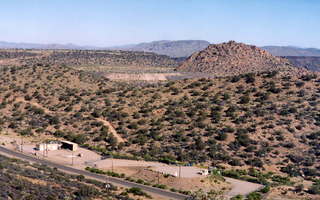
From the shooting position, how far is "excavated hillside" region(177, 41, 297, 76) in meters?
135

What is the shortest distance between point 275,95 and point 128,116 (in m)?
21.9

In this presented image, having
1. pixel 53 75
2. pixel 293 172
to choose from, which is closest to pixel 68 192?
pixel 293 172

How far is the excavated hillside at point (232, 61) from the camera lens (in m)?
135

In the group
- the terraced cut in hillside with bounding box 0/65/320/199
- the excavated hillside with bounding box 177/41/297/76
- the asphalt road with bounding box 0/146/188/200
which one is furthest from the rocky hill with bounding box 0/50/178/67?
the asphalt road with bounding box 0/146/188/200

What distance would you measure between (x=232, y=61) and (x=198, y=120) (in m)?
84.0

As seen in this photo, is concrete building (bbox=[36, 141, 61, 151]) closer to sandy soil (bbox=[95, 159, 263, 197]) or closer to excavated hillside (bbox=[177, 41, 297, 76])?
sandy soil (bbox=[95, 159, 263, 197])

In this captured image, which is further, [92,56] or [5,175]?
[92,56]

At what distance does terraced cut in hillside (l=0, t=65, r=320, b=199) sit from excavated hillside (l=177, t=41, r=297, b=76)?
59145 millimetres

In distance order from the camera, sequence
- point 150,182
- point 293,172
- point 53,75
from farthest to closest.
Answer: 1. point 53,75
2. point 293,172
3. point 150,182

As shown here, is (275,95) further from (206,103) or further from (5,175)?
(5,175)

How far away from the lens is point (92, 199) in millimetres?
29906

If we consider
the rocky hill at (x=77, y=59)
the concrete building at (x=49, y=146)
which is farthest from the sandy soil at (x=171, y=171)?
the rocky hill at (x=77, y=59)

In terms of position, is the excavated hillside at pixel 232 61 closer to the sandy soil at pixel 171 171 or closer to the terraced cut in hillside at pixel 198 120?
the terraced cut in hillside at pixel 198 120

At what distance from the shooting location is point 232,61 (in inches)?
5536
